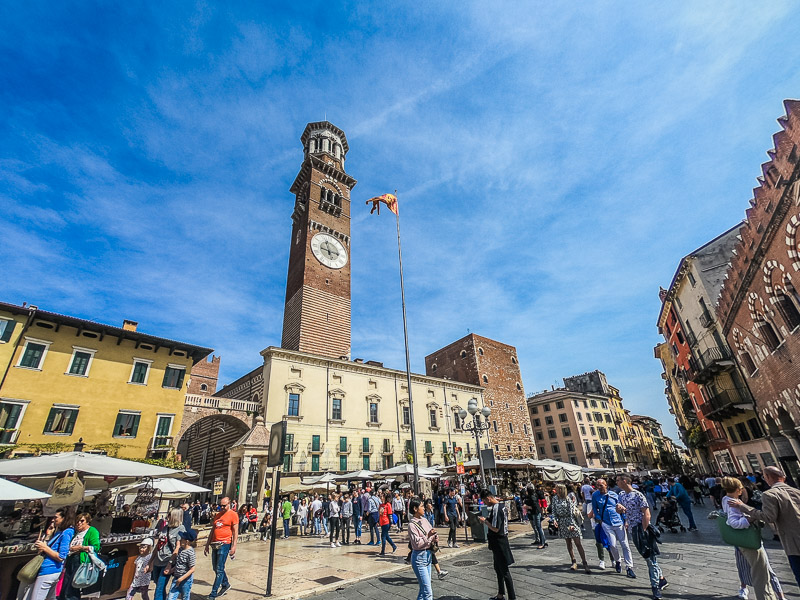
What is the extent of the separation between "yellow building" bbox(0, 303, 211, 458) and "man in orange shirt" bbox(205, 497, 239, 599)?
622 inches

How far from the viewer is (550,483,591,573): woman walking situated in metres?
7.80

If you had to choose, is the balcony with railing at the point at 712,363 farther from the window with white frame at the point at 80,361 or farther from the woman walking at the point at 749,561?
the window with white frame at the point at 80,361

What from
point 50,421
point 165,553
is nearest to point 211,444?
point 50,421

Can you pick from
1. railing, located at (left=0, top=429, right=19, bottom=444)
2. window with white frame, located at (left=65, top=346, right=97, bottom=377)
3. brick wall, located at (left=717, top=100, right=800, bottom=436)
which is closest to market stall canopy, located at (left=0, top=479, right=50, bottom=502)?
railing, located at (left=0, top=429, right=19, bottom=444)

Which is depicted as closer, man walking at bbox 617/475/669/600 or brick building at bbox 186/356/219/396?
man walking at bbox 617/475/669/600

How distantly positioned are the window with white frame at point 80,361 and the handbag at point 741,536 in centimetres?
2503

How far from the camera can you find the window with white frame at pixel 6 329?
17.5 m

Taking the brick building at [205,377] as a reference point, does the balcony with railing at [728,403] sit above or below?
below

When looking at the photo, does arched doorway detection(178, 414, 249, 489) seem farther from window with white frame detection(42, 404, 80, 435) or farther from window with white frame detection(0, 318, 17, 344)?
window with white frame detection(0, 318, 17, 344)

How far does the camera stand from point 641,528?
21.3 ft

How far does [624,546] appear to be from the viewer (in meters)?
7.20

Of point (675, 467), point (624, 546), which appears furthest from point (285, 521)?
point (675, 467)

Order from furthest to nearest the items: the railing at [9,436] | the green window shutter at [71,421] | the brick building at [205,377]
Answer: the brick building at [205,377], the green window shutter at [71,421], the railing at [9,436]

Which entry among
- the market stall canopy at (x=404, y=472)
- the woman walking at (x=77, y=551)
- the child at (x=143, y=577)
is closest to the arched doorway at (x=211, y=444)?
the market stall canopy at (x=404, y=472)
